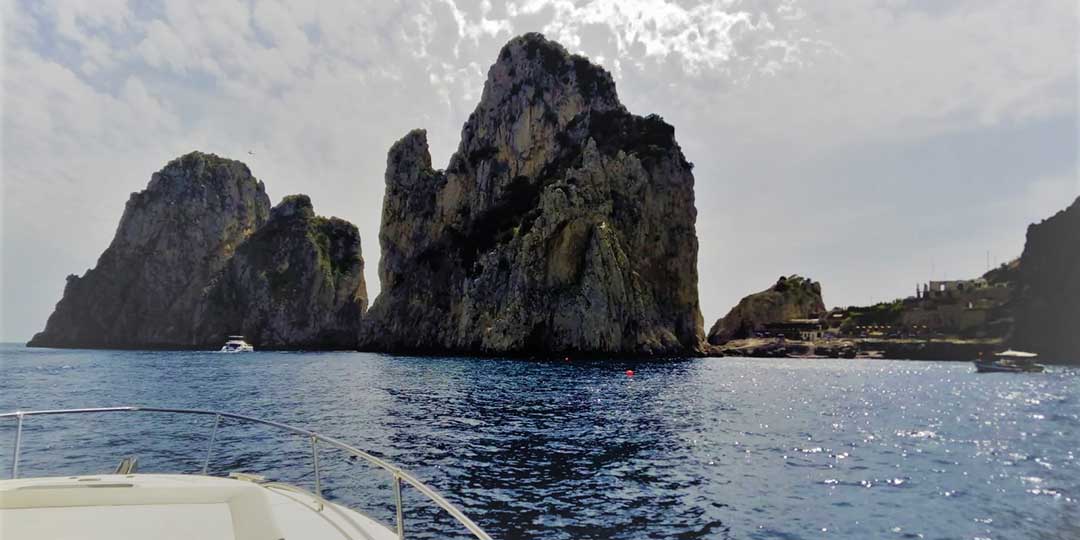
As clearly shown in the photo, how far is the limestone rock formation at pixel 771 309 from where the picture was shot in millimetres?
151625

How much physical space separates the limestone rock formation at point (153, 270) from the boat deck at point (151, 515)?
201659 mm

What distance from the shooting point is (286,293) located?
174m

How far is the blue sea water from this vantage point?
13.0m

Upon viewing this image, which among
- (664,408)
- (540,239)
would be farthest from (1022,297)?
(664,408)

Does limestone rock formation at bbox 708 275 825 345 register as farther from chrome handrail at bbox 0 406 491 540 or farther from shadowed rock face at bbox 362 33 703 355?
chrome handrail at bbox 0 406 491 540

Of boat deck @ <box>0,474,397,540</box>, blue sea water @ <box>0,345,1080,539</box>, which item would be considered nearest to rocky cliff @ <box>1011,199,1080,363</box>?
blue sea water @ <box>0,345,1080,539</box>

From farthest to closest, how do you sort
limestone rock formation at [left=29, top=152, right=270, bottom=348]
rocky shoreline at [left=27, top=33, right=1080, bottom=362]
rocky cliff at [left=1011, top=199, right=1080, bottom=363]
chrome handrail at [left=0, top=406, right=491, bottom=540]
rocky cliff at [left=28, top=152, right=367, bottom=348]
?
limestone rock formation at [left=29, top=152, right=270, bottom=348], rocky cliff at [left=28, top=152, right=367, bottom=348], rocky shoreline at [left=27, top=33, right=1080, bottom=362], rocky cliff at [left=1011, top=199, right=1080, bottom=363], chrome handrail at [left=0, top=406, right=491, bottom=540]

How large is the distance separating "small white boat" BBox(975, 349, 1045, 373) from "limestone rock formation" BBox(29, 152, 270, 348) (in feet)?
645

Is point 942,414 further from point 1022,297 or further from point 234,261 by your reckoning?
point 234,261

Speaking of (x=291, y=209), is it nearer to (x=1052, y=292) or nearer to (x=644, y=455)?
(x=644, y=455)

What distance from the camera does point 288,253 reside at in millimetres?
179000

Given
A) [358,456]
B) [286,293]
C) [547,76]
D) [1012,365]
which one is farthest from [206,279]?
[358,456]

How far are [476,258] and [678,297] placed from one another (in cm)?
4616

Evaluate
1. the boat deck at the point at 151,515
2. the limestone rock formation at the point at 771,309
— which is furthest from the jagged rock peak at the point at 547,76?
the boat deck at the point at 151,515
